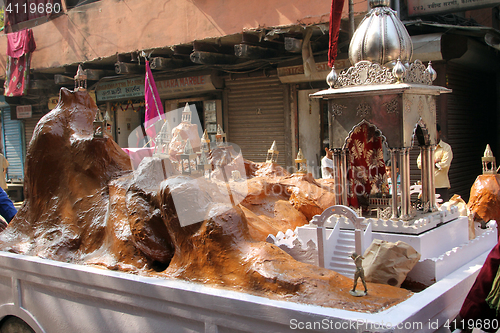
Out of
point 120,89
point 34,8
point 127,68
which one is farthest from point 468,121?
point 34,8

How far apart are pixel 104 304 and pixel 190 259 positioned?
27.9 inches

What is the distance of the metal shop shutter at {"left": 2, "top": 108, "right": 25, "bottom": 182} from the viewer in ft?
49.5

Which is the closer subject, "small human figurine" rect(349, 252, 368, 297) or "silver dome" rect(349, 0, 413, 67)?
"small human figurine" rect(349, 252, 368, 297)

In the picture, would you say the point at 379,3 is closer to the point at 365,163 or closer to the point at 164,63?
the point at 365,163

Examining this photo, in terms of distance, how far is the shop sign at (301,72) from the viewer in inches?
314

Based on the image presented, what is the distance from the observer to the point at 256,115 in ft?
31.7

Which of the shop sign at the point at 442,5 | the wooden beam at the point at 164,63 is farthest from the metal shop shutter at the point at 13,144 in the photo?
the shop sign at the point at 442,5

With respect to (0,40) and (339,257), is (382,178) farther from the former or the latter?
(0,40)

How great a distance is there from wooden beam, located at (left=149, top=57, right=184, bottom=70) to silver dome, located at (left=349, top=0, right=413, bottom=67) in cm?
630

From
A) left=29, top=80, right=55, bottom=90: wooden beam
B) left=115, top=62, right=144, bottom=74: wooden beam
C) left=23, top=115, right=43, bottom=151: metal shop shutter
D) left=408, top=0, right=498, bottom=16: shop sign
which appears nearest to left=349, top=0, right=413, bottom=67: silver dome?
left=408, top=0, right=498, bottom=16: shop sign

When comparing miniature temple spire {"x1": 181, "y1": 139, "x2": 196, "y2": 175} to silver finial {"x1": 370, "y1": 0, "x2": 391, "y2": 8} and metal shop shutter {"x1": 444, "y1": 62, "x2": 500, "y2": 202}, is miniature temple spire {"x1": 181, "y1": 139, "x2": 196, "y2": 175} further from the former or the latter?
metal shop shutter {"x1": 444, "y1": 62, "x2": 500, "y2": 202}

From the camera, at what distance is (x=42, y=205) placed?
13.1 feet

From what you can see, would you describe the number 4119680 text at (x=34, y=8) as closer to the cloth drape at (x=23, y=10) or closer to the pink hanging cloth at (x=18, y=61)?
the cloth drape at (x=23, y=10)

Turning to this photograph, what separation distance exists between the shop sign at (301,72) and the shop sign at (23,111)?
9.92 meters
